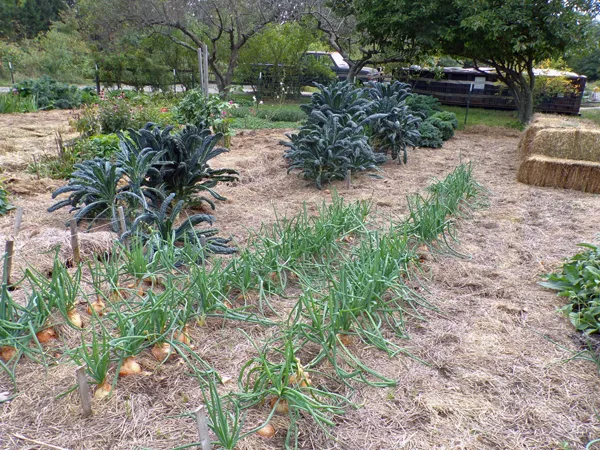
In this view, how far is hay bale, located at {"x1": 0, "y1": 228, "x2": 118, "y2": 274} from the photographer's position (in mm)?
3019

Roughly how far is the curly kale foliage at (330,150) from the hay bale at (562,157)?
2163 millimetres

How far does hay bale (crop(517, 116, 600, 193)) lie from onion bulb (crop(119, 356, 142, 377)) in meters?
5.67

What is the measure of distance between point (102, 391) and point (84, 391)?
0.15 metres

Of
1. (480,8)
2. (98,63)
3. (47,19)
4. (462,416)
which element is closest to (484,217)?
(462,416)

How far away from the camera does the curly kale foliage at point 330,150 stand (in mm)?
5668

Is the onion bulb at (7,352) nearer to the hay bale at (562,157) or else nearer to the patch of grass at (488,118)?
the hay bale at (562,157)

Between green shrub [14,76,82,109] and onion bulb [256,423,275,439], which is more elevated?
green shrub [14,76,82,109]

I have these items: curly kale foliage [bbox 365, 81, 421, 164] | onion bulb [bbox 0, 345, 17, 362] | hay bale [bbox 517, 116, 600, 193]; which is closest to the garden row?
onion bulb [bbox 0, 345, 17, 362]

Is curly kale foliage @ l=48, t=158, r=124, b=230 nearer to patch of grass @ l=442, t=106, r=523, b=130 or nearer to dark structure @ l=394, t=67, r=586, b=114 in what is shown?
patch of grass @ l=442, t=106, r=523, b=130

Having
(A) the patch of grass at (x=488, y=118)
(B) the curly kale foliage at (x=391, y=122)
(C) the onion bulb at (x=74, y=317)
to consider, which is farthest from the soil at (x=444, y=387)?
(A) the patch of grass at (x=488, y=118)

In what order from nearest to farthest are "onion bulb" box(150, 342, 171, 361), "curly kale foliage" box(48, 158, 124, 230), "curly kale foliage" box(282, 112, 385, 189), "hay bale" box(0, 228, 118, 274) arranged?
"onion bulb" box(150, 342, 171, 361)
"hay bale" box(0, 228, 118, 274)
"curly kale foliage" box(48, 158, 124, 230)
"curly kale foliage" box(282, 112, 385, 189)

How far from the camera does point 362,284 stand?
2344mm

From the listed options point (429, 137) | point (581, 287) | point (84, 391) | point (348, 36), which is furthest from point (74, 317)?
point (348, 36)

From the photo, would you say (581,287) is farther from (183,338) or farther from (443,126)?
(443,126)
